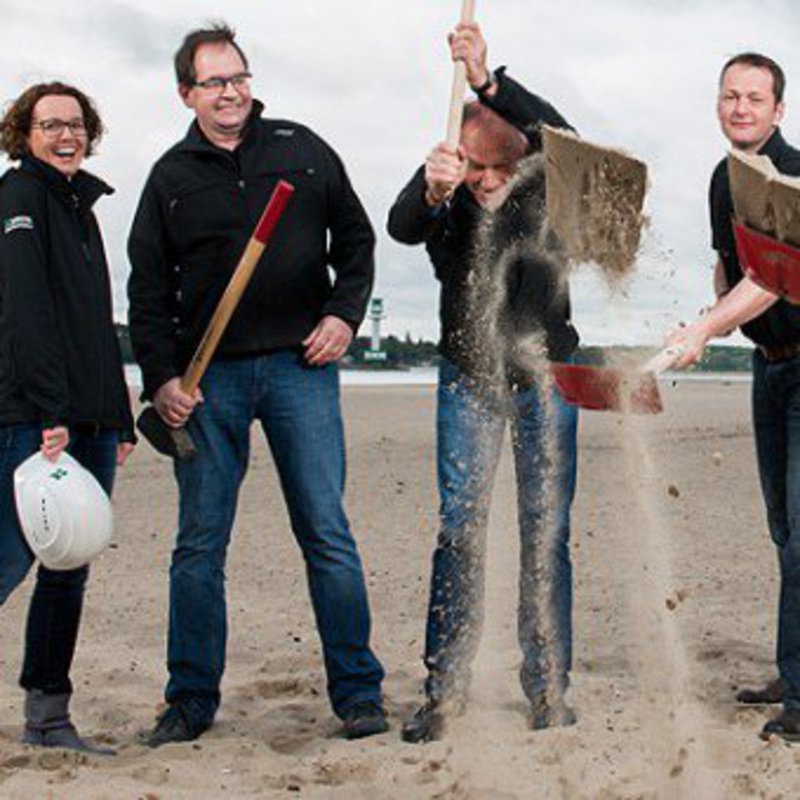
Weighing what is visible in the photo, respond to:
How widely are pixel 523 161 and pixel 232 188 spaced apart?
0.87 metres

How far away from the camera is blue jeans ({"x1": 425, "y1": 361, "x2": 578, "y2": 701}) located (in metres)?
4.55

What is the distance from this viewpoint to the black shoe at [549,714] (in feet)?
15.1

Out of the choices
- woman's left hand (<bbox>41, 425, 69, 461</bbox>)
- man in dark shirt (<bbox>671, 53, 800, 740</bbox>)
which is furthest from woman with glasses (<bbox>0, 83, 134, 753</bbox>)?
man in dark shirt (<bbox>671, 53, 800, 740</bbox>)

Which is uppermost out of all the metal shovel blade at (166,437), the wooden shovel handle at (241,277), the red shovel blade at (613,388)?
the wooden shovel handle at (241,277)

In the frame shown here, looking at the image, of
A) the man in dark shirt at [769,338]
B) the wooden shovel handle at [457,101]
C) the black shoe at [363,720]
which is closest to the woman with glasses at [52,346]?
the black shoe at [363,720]

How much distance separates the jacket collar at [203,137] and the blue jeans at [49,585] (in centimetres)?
89

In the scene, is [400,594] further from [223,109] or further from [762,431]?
[223,109]

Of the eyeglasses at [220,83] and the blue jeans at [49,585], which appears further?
the eyeglasses at [220,83]

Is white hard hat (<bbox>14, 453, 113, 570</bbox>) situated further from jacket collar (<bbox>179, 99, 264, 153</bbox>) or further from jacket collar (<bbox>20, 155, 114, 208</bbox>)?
jacket collar (<bbox>179, 99, 264, 153</bbox>)

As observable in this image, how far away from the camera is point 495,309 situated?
457 centimetres

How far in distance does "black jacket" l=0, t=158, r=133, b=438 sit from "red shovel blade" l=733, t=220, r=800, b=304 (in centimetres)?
191

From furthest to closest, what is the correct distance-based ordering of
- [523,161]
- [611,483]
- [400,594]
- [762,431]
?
[611,483] → [400,594] → [762,431] → [523,161]

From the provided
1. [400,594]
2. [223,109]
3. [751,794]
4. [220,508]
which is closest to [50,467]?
[220,508]

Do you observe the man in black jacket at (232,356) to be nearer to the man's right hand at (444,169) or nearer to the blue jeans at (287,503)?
the blue jeans at (287,503)
